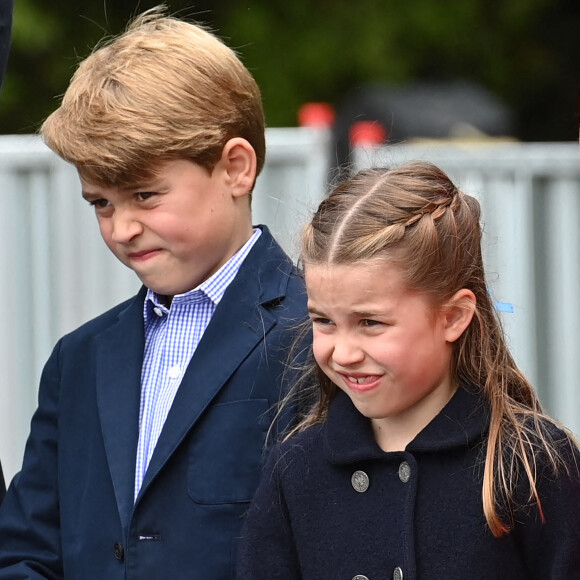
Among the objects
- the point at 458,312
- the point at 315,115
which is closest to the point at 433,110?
the point at 315,115

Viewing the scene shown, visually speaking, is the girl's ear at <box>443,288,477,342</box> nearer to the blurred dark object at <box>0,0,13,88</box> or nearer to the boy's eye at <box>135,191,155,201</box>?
the boy's eye at <box>135,191,155,201</box>

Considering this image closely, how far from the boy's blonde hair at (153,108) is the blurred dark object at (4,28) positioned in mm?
203

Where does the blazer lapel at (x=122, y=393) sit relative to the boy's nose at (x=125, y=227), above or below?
below

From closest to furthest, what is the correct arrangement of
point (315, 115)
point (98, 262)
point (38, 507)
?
point (38, 507)
point (98, 262)
point (315, 115)

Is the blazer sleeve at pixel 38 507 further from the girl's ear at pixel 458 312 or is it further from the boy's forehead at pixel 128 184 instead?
the girl's ear at pixel 458 312

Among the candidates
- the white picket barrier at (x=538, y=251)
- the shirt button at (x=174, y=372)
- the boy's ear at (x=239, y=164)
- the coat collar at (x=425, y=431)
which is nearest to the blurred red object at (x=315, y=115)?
the white picket barrier at (x=538, y=251)

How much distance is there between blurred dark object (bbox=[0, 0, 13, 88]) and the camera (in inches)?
112

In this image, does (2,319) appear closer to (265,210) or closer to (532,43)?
(265,210)

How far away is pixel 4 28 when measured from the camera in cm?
287

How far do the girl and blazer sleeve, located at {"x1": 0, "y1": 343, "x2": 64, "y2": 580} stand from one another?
543mm

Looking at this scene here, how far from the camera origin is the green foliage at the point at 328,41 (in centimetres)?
935

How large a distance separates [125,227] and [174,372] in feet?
0.98

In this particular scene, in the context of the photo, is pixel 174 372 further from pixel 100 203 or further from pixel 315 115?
pixel 315 115

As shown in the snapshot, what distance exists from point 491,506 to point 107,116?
1.03m
